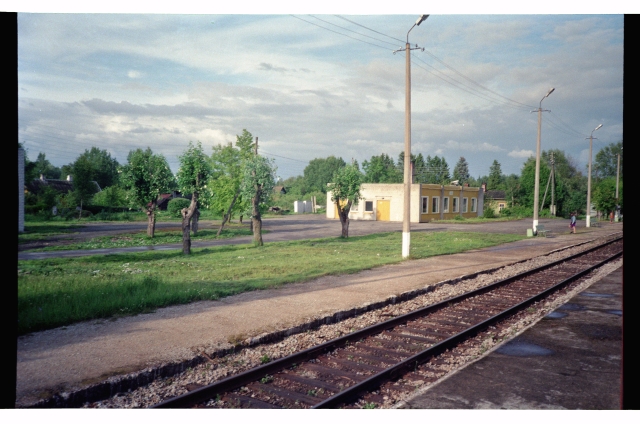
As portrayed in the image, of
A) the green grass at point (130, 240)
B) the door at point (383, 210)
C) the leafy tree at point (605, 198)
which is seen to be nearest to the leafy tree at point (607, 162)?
the leafy tree at point (605, 198)

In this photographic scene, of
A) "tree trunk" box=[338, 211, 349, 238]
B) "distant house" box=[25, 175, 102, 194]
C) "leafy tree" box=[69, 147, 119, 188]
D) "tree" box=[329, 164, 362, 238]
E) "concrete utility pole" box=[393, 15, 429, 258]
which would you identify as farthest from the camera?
"leafy tree" box=[69, 147, 119, 188]

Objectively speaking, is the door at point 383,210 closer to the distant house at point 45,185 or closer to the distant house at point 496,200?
the distant house at point 496,200

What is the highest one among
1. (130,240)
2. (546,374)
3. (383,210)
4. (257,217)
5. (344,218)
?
(383,210)

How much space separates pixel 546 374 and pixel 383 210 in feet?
144

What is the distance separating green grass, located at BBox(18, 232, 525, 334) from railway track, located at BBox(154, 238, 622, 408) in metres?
3.94

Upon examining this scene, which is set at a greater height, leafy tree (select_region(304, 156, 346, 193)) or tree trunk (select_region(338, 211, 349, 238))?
leafy tree (select_region(304, 156, 346, 193))

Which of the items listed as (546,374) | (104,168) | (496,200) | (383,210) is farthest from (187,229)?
(496,200)

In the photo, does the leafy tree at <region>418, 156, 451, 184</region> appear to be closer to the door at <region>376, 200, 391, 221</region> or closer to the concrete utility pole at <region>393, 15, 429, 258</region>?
the door at <region>376, 200, 391, 221</region>

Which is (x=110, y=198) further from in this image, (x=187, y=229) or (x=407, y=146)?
(x=407, y=146)

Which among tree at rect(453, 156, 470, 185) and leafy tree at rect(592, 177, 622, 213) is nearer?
leafy tree at rect(592, 177, 622, 213)

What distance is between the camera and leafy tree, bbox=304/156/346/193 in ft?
244

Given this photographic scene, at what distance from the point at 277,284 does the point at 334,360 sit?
552cm

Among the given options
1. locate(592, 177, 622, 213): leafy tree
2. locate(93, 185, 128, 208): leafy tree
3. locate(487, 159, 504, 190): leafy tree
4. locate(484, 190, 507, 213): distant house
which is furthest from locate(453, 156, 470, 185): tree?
locate(93, 185, 128, 208): leafy tree

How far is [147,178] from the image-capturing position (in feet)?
88.3
